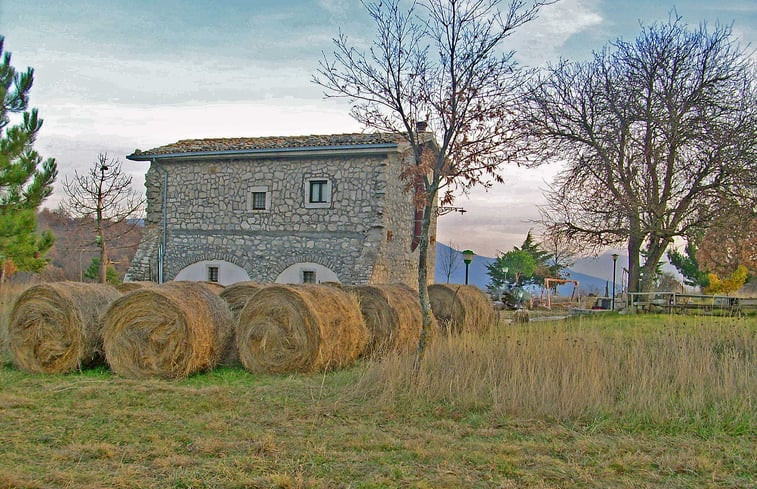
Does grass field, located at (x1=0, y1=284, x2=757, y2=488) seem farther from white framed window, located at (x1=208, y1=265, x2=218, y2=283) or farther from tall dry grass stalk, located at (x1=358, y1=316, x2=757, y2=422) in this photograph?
white framed window, located at (x1=208, y1=265, x2=218, y2=283)

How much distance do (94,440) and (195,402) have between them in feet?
4.88

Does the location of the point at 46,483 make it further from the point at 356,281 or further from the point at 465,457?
the point at 356,281

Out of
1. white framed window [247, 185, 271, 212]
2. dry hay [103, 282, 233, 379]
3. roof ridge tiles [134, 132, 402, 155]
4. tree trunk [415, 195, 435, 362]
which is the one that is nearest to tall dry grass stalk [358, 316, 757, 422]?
tree trunk [415, 195, 435, 362]

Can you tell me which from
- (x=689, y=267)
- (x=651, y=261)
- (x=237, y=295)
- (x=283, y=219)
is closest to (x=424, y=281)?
(x=237, y=295)

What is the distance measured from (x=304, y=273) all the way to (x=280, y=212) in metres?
1.82

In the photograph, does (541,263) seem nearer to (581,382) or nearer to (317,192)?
(317,192)

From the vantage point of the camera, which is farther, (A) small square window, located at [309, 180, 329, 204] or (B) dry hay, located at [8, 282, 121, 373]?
(A) small square window, located at [309, 180, 329, 204]

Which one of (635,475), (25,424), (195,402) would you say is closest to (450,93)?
(195,402)

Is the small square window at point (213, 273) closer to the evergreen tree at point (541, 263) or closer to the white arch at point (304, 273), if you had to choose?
the white arch at point (304, 273)

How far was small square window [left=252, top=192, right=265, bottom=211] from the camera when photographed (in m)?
18.2

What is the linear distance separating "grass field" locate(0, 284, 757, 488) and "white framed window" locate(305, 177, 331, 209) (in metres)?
9.64

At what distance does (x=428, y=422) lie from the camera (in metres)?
5.61

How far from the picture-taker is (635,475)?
4.25 m

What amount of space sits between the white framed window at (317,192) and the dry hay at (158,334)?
9.48 m
